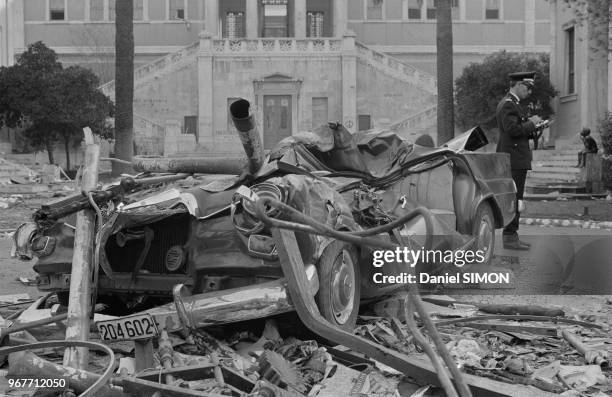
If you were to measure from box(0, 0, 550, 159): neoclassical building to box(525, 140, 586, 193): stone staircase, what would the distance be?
17825mm

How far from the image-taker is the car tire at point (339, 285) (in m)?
5.24

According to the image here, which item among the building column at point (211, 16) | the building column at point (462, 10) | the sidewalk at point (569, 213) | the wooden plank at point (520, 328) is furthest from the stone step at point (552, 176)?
the building column at point (462, 10)

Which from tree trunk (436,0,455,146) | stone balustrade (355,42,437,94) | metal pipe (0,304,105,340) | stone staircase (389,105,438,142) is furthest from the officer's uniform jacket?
stone balustrade (355,42,437,94)

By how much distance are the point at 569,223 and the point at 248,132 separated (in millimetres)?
10536

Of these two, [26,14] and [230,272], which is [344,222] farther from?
[26,14]

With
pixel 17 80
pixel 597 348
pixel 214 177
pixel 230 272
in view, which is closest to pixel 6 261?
pixel 214 177

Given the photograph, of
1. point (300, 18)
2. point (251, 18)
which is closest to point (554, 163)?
point (300, 18)

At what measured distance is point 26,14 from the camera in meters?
66.8

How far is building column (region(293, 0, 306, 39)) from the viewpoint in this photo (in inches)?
2457

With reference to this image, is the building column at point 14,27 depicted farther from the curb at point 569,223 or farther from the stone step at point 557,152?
the curb at point 569,223

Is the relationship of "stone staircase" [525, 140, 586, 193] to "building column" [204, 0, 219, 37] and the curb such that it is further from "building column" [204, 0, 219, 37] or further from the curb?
"building column" [204, 0, 219, 37]

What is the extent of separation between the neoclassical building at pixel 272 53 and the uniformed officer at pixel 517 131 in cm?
3505

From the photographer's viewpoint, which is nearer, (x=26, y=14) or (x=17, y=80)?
(x=17, y=80)

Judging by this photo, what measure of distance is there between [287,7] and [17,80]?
3278 centimetres
